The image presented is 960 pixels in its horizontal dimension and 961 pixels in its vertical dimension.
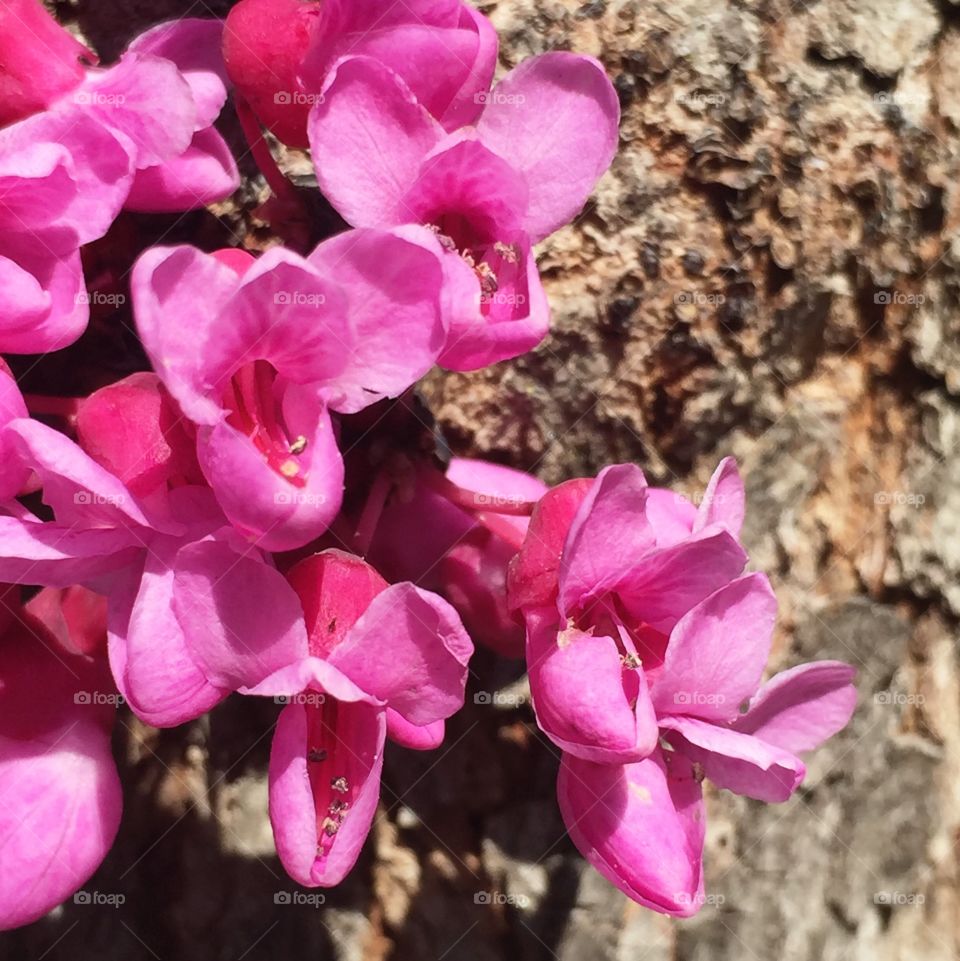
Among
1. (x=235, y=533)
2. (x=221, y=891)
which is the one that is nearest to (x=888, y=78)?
(x=235, y=533)

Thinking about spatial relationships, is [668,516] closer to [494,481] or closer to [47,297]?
[494,481]

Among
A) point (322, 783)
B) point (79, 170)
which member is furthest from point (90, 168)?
point (322, 783)

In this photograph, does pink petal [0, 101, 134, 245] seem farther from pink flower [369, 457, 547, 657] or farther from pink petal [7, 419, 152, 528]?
pink flower [369, 457, 547, 657]

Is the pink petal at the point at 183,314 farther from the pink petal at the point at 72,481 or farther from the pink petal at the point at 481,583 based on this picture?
the pink petal at the point at 481,583

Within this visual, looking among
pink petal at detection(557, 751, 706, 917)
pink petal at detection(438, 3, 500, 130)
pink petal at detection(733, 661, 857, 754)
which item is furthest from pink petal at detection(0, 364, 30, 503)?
pink petal at detection(733, 661, 857, 754)

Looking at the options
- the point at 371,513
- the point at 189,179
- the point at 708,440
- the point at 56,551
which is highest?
the point at 189,179

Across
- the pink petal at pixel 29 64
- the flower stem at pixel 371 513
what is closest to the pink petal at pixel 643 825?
the flower stem at pixel 371 513
